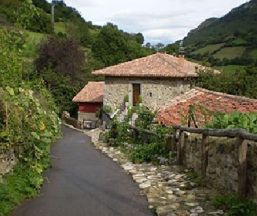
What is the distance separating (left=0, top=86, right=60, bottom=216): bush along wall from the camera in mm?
8263

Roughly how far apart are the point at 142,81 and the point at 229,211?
24066mm

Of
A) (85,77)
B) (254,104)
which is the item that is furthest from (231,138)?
(85,77)

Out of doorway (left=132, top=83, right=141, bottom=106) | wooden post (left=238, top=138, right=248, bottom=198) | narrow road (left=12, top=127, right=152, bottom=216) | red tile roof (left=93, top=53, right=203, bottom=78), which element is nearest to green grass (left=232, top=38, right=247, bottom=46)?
red tile roof (left=93, top=53, right=203, bottom=78)

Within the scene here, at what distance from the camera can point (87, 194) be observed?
910cm

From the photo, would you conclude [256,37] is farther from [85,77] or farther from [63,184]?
[63,184]

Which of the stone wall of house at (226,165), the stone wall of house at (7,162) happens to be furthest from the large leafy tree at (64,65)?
the stone wall of house at (226,165)

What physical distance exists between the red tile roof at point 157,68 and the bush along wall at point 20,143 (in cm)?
1861

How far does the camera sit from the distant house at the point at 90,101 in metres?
44.2

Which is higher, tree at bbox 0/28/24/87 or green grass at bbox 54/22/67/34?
green grass at bbox 54/22/67/34

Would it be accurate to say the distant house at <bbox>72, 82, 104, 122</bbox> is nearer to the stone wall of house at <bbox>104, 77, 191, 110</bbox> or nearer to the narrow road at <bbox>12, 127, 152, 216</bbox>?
the stone wall of house at <bbox>104, 77, 191, 110</bbox>

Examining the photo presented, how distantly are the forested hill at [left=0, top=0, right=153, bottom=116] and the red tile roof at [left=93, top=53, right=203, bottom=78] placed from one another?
6421 mm

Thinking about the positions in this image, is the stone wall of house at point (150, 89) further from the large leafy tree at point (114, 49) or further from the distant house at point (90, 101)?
the large leafy tree at point (114, 49)

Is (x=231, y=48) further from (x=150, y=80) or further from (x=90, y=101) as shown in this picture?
(x=150, y=80)

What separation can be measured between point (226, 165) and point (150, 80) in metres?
22.5
